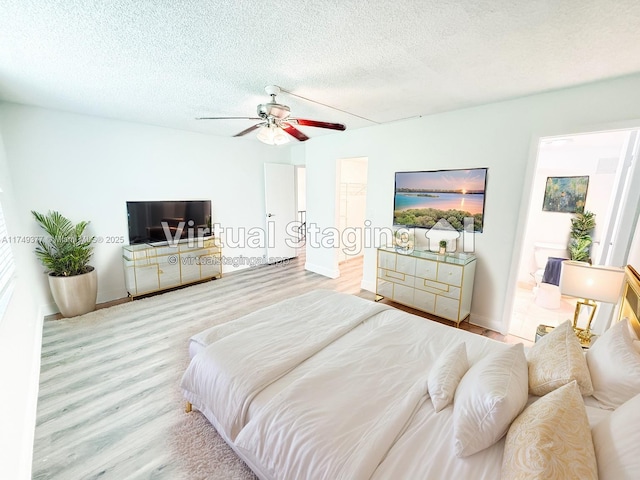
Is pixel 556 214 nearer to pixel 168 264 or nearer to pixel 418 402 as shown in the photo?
pixel 418 402

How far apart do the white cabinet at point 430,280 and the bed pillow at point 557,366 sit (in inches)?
60.1

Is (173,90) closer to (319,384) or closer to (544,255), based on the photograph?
(319,384)

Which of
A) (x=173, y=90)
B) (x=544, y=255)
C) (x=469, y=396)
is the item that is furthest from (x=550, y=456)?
(x=544, y=255)

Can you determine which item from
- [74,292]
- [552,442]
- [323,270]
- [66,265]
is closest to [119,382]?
[74,292]

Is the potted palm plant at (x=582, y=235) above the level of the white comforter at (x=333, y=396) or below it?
above

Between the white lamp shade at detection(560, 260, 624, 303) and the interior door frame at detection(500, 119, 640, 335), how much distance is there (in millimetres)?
728

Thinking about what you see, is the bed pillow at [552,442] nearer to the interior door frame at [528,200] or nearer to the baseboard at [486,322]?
the interior door frame at [528,200]

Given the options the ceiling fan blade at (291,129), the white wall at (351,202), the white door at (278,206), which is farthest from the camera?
the white wall at (351,202)

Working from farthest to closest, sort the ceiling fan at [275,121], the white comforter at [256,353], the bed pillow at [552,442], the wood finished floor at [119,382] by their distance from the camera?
the ceiling fan at [275,121] → the wood finished floor at [119,382] → the white comforter at [256,353] → the bed pillow at [552,442]

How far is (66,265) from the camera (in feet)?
10.4

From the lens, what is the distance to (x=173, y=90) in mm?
2492

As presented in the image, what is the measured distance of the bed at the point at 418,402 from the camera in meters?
0.91

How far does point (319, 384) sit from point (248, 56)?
6.88 ft

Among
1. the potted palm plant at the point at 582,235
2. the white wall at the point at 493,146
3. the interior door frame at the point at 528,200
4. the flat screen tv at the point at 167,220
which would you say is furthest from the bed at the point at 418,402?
the flat screen tv at the point at 167,220
